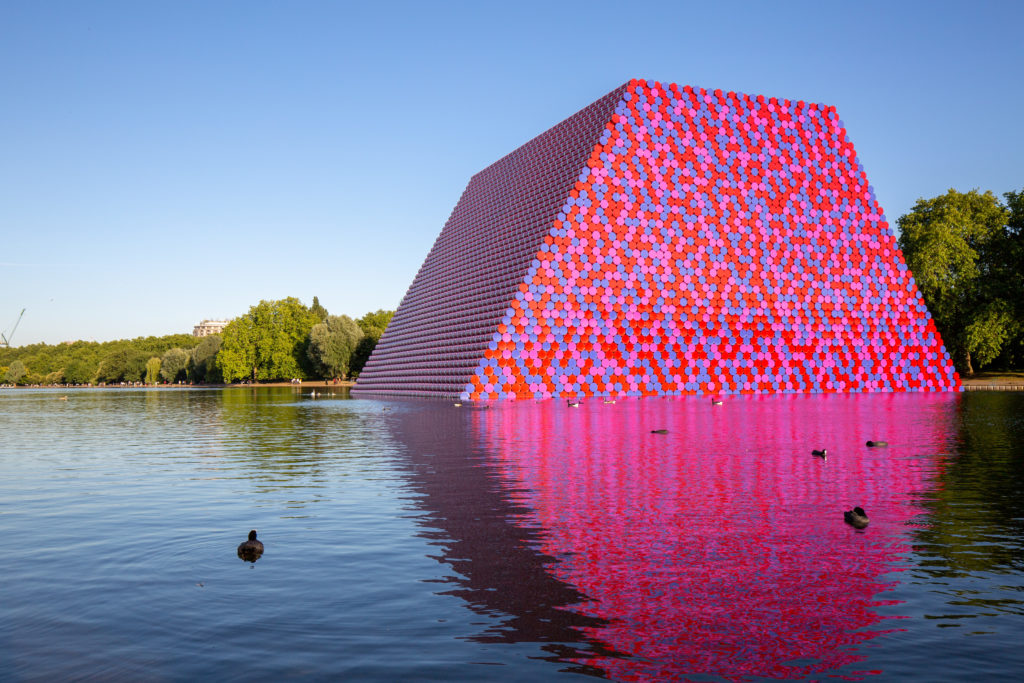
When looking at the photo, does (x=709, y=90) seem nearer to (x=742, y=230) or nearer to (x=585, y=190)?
(x=742, y=230)

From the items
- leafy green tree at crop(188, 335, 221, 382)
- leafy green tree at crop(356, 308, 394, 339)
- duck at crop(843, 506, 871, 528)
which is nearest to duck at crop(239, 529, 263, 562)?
duck at crop(843, 506, 871, 528)

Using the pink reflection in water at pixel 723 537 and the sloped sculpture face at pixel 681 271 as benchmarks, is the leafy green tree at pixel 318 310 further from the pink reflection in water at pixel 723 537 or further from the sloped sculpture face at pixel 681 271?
the pink reflection in water at pixel 723 537

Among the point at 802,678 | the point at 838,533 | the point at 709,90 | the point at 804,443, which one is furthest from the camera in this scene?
the point at 709,90

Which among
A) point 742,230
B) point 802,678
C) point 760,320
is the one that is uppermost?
point 742,230

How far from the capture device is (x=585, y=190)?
5972 centimetres

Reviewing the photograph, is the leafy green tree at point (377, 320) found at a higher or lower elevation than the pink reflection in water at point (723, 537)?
higher

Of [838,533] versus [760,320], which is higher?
[760,320]

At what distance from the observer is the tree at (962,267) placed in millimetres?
80375

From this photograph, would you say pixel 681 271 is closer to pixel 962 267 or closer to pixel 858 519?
pixel 962 267

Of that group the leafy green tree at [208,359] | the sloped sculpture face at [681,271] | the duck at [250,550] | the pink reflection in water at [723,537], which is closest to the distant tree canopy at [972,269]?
the sloped sculpture face at [681,271]

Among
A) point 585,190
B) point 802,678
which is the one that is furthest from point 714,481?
point 585,190

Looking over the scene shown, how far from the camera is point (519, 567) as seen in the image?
9.71m

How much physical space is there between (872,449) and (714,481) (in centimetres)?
795

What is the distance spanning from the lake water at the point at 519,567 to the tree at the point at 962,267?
68.2 meters
